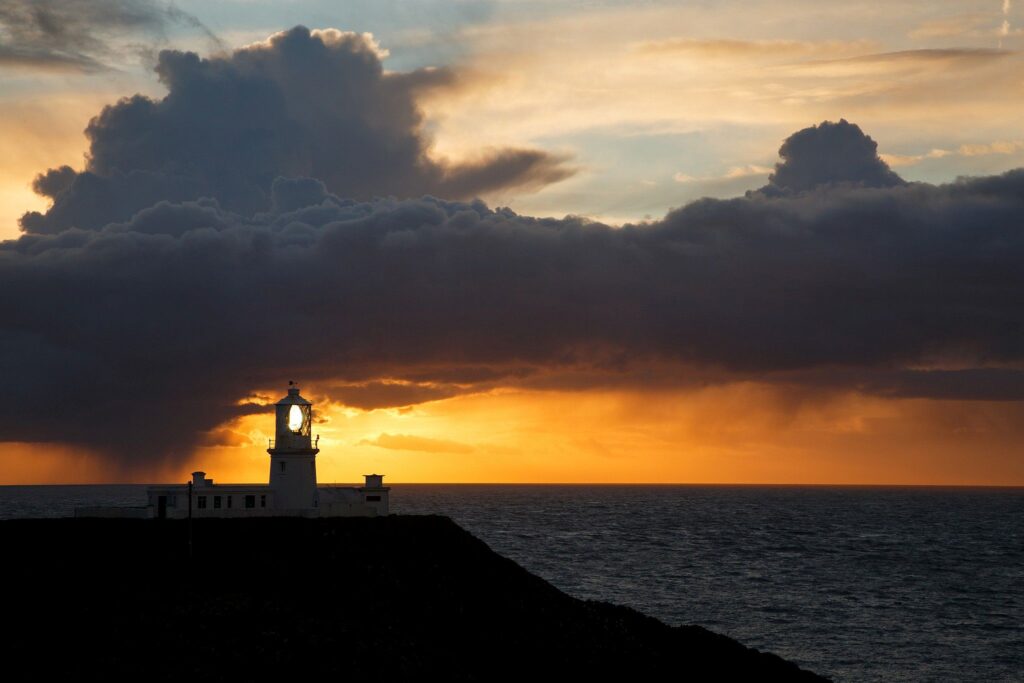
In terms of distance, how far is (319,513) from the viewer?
6512 cm

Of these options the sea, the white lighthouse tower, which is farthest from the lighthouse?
the sea

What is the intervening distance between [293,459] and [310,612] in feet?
59.9

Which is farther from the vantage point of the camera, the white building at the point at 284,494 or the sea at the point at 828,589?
the sea at the point at 828,589

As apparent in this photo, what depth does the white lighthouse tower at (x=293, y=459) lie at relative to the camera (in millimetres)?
68438

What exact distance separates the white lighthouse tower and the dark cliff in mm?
6156

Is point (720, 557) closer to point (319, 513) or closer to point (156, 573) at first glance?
point (319, 513)

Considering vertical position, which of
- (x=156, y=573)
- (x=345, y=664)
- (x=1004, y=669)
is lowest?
(x=1004, y=669)

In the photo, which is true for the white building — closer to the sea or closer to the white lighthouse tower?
the white lighthouse tower

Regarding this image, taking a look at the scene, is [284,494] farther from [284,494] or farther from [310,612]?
[310,612]

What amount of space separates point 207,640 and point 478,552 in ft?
65.6

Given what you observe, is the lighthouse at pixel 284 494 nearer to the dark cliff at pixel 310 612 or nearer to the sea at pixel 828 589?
the dark cliff at pixel 310 612

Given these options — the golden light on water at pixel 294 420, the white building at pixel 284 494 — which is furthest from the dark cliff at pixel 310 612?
the golden light on water at pixel 294 420

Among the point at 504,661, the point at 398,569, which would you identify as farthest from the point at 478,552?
the point at 504,661

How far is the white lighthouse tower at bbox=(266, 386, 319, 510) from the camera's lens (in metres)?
68.4
